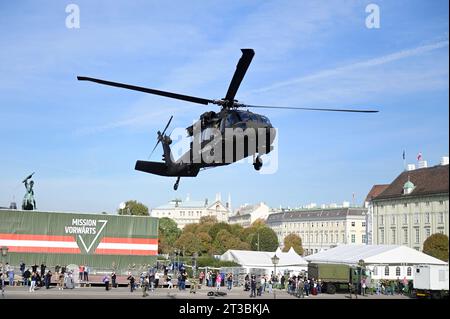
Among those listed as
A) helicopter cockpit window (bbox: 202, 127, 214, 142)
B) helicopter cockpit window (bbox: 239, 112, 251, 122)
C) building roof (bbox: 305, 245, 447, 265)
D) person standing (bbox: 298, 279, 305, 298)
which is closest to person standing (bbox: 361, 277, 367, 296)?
building roof (bbox: 305, 245, 447, 265)

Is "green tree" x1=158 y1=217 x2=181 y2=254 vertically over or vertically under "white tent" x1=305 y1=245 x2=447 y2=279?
over

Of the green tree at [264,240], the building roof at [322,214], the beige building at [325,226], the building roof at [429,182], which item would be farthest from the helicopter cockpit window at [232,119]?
the green tree at [264,240]

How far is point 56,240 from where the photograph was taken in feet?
196

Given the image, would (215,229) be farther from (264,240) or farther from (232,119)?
(232,119)

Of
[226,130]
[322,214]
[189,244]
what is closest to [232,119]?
[226,130]

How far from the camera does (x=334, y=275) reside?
4912 centimetres

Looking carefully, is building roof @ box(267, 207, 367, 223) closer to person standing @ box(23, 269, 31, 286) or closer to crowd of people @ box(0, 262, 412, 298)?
crowd of people @ box(0, 262, 412, 298)

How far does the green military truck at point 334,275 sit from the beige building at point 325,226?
76.5 meters

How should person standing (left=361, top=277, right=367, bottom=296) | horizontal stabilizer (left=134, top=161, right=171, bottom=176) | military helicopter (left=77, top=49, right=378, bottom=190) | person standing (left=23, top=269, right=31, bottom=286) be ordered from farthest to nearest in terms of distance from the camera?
person standing (left=361, top=277, right=367, bottom=296) → person standing (left=23, top=269, right=31, bottom=286) → horizontal stabilizer (left=134, top=161, right=171, bottom=176) → military helicopter (left=77, top=49, right=378, bottom=190)

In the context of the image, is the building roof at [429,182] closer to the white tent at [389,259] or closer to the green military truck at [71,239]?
the white tent at [389,259]

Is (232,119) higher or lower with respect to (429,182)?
higher

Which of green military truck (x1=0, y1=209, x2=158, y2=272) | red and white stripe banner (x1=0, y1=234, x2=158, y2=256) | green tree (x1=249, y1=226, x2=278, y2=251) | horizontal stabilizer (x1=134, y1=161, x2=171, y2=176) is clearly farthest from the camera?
green tree (x1=249, y1=226, x2=278, y2=251)

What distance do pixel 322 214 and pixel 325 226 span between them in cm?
507

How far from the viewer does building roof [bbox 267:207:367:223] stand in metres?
137
